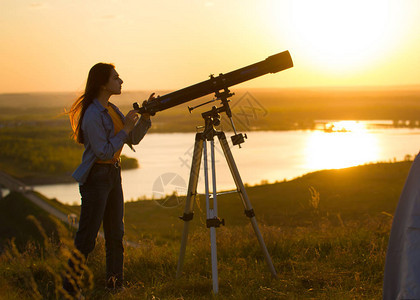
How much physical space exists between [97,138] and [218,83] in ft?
3.32

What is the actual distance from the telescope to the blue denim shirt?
0.92 feet

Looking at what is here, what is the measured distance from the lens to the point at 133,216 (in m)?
15.5

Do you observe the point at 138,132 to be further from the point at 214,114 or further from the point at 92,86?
the point at 214,114

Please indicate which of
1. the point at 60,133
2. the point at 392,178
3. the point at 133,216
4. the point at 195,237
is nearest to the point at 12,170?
the point at 60,133

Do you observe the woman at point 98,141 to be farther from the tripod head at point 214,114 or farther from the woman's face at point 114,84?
the tripod head at point 214,114

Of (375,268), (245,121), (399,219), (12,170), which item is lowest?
(12,170)

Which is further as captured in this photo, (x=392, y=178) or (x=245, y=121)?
(x=392, y=178)

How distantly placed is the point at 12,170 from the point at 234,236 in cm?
4880

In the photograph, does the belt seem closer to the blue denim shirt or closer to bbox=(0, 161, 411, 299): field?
the blue denim shirt

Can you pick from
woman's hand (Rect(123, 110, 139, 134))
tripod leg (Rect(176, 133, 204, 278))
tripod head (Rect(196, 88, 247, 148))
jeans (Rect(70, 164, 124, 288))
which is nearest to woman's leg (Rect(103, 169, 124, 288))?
jeans (Rect(70, 164, 124, 288))

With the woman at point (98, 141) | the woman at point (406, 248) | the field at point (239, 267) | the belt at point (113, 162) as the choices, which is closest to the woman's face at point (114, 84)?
the woman at point (98, 141)

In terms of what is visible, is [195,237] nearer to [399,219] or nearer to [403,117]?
[399,219]

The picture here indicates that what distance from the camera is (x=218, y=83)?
3.71m

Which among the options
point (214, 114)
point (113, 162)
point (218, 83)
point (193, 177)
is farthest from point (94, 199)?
point (218, 83)
